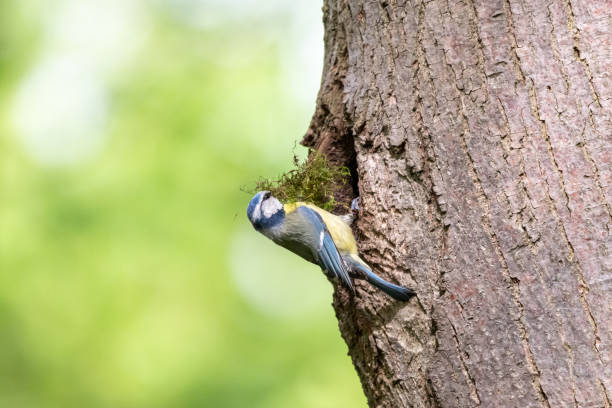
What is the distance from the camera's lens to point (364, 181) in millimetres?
2141

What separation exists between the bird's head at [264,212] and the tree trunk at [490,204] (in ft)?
2.17

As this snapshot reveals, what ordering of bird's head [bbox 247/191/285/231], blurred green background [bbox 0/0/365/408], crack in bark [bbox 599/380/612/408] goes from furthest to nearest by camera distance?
blurred green background [bbox 0/0/365/408] → bird's head [bbox 247/191/285/231] → crack in bark [bbox 599/380/612/408]

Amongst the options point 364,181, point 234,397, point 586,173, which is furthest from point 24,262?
point 586,173

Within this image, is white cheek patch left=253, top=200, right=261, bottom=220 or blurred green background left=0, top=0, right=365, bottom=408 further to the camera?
blurred green background left=0, top=0, right=365, bottom=408

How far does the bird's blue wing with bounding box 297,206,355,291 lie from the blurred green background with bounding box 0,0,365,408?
3.58m

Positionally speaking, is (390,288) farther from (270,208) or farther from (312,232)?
(270,208)

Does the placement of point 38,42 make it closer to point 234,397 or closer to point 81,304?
point 81,304

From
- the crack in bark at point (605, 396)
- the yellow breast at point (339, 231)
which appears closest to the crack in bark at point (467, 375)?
the crack in bark at point (605, 396)

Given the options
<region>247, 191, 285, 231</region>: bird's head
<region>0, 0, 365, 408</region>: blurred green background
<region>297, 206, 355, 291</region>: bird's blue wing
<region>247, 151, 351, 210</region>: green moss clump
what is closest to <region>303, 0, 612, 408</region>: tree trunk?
<region>297, 206, 355, 291</region>: bird's blue wing

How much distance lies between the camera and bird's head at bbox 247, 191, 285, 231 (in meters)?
2.67

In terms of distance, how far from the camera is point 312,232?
2561mm

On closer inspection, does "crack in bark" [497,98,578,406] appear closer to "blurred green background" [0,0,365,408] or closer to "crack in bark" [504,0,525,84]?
"crack in bark" [504,0,525,84]

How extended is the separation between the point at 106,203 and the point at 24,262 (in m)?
1.01

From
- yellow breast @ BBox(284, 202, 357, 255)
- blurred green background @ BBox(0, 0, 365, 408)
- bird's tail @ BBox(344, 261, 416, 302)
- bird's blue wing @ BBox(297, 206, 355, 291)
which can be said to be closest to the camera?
bird's tail @ BBox(344, 261, 416, 302)
